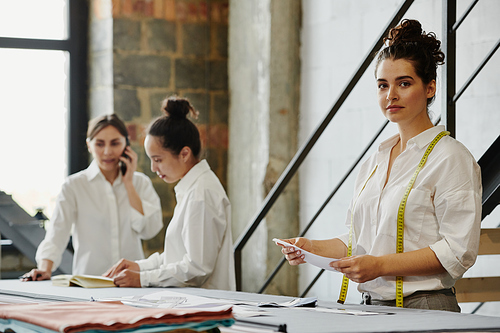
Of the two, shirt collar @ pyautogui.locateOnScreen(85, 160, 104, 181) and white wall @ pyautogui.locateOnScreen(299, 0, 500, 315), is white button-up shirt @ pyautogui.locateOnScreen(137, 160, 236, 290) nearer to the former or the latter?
shirt collar @ pyautogui.locateOnScreen(85, 160, 104, 181)

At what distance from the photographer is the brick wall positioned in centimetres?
486

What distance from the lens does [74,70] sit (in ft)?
16.8

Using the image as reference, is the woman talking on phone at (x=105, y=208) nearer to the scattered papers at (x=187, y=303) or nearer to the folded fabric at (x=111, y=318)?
the scattered papers at (x=187, y=303)

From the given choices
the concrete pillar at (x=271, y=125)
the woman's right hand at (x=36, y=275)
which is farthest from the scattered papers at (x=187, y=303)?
the concrete pillar at (x=271, y=125)

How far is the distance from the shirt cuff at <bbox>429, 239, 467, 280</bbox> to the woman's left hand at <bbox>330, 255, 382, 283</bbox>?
0.15m

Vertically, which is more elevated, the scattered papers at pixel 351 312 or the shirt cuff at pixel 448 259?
the shirt cuff at pixel 448 259

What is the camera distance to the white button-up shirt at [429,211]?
1892 mm

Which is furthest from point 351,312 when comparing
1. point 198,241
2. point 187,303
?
point 198,241

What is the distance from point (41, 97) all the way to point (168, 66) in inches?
36.8

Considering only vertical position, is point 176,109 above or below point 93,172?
above

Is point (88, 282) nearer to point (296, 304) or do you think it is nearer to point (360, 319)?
point (296, 304)

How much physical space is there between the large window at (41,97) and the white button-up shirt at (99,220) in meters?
1.43

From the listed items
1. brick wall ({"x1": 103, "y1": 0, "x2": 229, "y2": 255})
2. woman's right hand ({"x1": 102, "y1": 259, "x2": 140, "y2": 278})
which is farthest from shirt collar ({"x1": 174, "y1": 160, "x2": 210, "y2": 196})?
brick wall ({"x1": 103, "y1": 0, "x2": 229, "y2": 255})

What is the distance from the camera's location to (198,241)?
2.67 metres
